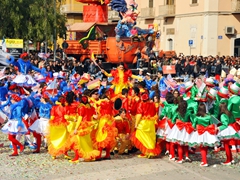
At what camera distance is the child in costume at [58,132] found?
32.9ft

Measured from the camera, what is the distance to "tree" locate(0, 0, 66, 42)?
31.7 meters

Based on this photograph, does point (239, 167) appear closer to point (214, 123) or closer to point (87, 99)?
point (214, 123)

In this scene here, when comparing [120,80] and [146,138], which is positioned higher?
[120,80]

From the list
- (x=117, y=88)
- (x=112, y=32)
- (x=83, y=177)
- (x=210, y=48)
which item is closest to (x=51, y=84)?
(x=117, y=88)

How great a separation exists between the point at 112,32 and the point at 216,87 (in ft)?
65.4

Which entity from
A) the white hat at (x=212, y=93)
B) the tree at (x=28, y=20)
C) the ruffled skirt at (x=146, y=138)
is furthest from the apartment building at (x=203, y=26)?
the ruffled skirt at (x=146, y=138)

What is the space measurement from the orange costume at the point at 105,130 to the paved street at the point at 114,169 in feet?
1.30

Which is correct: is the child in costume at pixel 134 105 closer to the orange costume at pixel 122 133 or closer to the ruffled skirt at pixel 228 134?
the orange costume at pixel 122 133

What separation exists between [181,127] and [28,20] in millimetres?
24856

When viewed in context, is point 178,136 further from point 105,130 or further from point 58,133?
point 58,133

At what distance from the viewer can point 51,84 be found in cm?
1182

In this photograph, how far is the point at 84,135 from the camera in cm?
984

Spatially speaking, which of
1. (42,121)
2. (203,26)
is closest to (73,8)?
(203,26)

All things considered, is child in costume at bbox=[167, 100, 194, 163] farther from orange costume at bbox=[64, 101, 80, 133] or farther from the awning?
the awning
